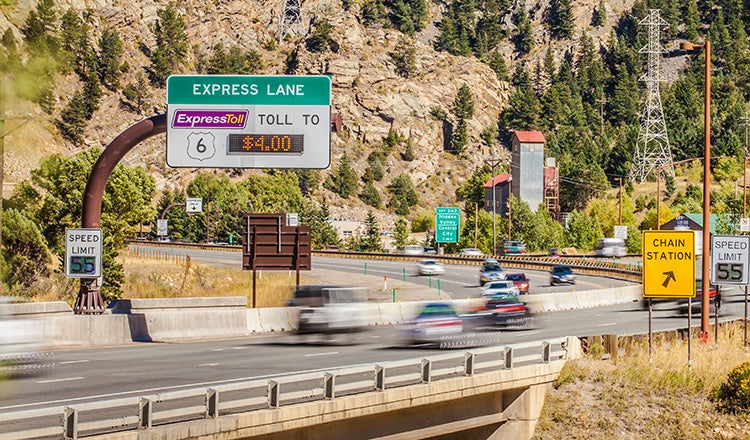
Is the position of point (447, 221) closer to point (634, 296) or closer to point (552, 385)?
point (634, 296)

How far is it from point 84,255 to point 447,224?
62261mm

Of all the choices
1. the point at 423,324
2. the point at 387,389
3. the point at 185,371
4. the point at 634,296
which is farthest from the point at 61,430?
the point at 634,296

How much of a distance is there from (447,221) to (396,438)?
6928 centimetres

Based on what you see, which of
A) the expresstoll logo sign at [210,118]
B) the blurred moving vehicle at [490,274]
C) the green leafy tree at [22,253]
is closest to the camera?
the green leafy tree at [22,253]

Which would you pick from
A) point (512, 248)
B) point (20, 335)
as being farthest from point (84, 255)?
point (512, 248)

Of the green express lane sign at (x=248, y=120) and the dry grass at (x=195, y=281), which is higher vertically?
the green express lane sign at (x=248, y=120)

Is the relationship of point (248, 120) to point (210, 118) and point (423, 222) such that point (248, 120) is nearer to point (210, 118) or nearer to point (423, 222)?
point (210, 118)

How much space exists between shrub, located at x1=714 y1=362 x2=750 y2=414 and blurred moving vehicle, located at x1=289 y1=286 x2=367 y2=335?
1065 centimetres

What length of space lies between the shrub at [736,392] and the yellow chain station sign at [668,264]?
3130mm

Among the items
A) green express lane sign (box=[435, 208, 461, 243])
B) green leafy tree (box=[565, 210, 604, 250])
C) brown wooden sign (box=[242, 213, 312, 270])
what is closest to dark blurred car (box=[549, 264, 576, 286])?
green express lane sign (box=[435, 208, 461, 243])

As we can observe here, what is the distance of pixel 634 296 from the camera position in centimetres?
5847

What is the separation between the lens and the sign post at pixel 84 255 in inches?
1051

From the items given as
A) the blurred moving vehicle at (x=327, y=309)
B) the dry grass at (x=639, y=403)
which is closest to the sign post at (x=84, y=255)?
the blurred moving vehicle at (x=327, y=309)

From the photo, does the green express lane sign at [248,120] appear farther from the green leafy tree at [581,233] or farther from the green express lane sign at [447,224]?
the green leafy tree at [581,233]
